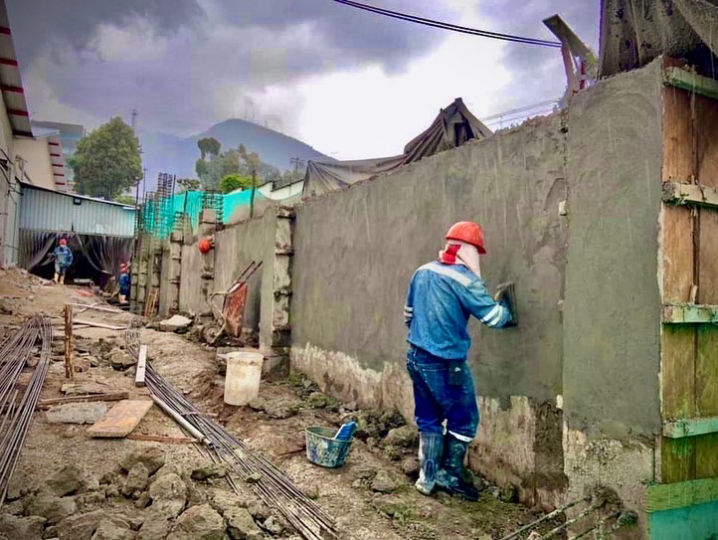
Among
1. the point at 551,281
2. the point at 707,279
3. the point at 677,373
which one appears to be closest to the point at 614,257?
the point at 707,279

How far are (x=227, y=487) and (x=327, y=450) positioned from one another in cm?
77

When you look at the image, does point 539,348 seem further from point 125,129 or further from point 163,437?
point 125,129

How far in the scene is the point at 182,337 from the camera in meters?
9.90

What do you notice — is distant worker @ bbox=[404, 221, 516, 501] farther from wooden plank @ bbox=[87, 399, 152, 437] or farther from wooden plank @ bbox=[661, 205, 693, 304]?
wooden plank @ bbox=[87, 399, 152, 437]

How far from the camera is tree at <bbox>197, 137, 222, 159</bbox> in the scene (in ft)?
159

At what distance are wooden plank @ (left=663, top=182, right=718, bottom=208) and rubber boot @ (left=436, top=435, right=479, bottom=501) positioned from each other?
198 cm

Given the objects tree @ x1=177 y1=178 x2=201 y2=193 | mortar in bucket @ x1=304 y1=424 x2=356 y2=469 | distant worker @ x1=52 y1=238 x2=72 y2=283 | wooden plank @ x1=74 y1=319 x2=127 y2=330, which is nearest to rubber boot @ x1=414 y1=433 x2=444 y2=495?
mortar in bucket @ x1=304 y1=424 x2=356 y2=469

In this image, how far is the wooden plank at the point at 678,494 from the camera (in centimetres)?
229

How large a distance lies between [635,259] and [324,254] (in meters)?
4.18

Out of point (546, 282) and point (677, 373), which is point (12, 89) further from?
point (677, 373)

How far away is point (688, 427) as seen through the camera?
2.29m

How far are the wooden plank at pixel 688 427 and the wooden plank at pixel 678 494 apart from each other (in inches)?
9.1

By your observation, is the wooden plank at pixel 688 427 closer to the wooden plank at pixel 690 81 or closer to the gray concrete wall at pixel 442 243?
the gray concrete wall at pixel 442 243

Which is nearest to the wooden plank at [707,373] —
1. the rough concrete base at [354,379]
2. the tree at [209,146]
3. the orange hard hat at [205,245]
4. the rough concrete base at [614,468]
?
the rough concrete base at [614,468]
